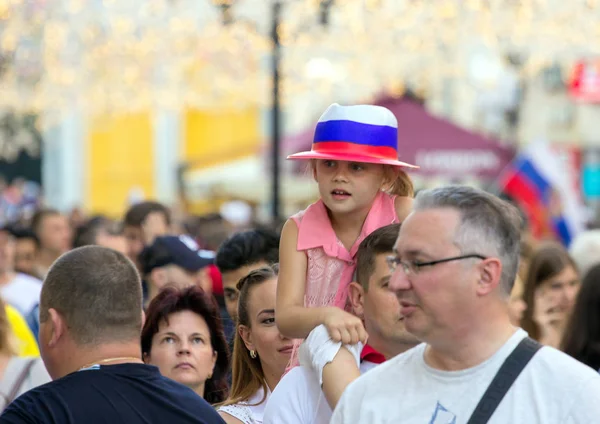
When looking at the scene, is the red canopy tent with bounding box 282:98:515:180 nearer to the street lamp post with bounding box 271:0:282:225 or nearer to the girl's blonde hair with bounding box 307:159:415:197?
the street lamp post with bounding box 271:0:282:225

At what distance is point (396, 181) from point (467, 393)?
1514mm

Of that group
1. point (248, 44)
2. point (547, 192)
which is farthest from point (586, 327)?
point (248, 44)

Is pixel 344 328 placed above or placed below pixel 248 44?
below

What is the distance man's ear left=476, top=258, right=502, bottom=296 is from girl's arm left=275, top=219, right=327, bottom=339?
0.85 m

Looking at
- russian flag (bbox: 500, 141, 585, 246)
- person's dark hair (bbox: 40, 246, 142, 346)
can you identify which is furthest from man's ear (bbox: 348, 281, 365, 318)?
russian flag (bbox: 500, 141, 585, 246)

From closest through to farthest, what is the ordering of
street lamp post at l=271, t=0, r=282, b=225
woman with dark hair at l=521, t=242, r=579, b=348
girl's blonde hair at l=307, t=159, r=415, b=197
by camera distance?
girl's blonde hair at l=307, t=159, r=415, b=197 → woman with dark hair at l=521, t=242, r=579, b=348 → street lamp post at l=271, t=0, r=282, b=225

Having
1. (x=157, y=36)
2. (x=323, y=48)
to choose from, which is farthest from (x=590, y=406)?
(x=157, y=36)

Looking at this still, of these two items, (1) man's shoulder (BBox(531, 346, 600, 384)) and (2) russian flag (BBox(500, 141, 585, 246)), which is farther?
(2) russian flag (BBox(500, 141, 585, 246))

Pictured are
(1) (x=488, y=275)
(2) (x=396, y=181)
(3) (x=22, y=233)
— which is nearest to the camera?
(1) (x=488, y=275)

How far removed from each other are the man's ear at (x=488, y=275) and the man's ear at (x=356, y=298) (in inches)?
38.1

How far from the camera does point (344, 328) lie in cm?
396

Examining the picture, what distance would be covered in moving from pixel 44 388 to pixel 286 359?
52.0 inches

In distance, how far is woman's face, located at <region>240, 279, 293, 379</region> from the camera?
5.14m

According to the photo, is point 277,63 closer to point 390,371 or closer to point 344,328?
point 344,328
